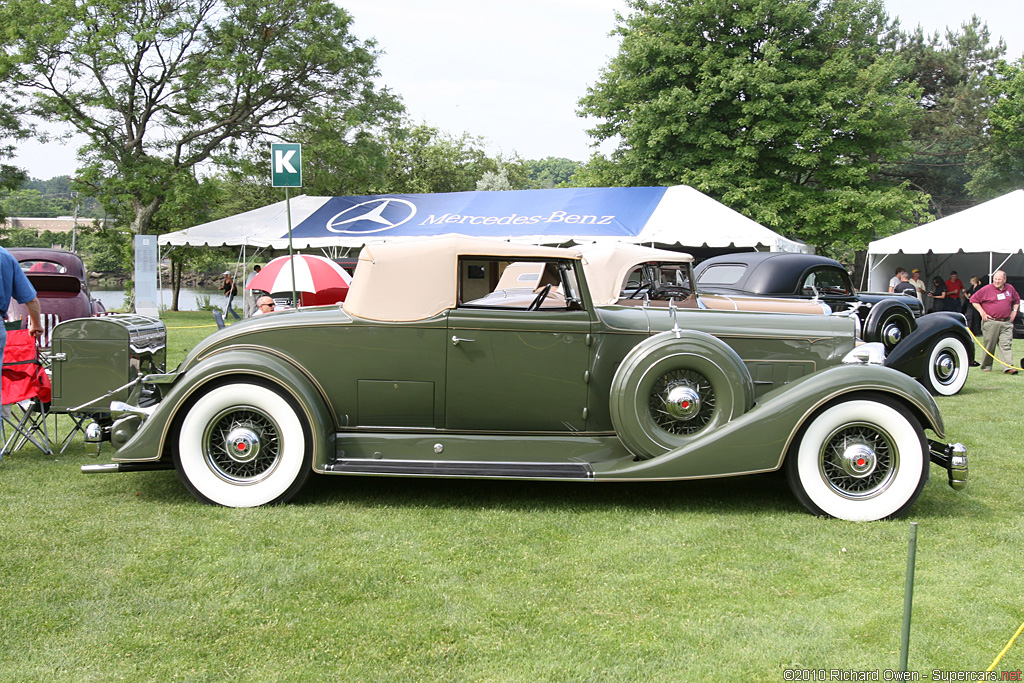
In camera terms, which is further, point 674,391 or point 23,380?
point 23,380

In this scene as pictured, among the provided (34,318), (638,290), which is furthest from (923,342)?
(34,318)

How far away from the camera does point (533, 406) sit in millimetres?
4730

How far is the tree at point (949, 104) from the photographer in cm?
3650

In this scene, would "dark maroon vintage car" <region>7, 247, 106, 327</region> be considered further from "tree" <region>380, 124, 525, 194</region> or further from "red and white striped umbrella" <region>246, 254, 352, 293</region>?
"tree" <region>380, 124, 525, 194</region>

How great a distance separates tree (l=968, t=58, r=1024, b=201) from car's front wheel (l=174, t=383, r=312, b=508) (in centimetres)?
3520

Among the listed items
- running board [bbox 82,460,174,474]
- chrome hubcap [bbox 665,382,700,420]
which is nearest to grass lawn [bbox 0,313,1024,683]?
running board [bbox 82,460,174,474]

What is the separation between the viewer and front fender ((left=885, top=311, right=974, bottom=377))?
9.16m

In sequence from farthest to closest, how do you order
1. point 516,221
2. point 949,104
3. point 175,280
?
point 949,104 < point 175,280 < point 516,221

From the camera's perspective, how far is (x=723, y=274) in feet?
36.4

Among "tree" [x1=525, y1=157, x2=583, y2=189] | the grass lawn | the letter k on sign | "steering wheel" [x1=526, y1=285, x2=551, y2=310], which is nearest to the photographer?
the grass lawn

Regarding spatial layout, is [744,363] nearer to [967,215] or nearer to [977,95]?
[967,215]

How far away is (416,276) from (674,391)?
1.78 metres

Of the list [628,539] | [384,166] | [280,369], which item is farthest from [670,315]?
[384,166]

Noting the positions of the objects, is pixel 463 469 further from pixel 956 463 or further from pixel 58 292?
pixel 58 292
